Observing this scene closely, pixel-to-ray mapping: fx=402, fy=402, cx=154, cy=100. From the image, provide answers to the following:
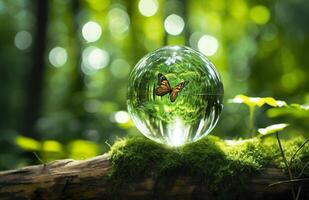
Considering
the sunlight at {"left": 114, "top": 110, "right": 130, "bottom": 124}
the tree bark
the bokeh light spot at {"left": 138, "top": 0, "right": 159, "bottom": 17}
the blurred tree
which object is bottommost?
the tree bark

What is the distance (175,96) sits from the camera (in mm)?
2400

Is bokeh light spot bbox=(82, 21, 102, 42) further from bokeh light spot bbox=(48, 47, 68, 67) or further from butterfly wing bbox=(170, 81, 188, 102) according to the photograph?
butterfly wing bbox=(170, 81, 188, 102)

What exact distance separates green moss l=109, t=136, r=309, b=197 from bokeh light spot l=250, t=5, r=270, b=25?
742cm

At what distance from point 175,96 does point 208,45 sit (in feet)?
51.0

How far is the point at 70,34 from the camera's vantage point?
1253 cm

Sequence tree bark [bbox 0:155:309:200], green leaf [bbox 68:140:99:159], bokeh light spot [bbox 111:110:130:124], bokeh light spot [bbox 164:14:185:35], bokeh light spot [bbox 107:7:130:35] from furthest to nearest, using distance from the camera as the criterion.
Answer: bokeh light spot [bbox 107:7:130:35], bokeh light spot [bbox 164:14:185:35], green leaf [bbox 68:140:99:159], bokeh light spot [bbox 111:110:130:124], tree bark [bbox 0:155:309:200]

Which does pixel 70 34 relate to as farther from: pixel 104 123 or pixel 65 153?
pixel 65 153

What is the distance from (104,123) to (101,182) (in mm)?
5228

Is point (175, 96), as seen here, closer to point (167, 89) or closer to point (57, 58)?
point (167, 89)

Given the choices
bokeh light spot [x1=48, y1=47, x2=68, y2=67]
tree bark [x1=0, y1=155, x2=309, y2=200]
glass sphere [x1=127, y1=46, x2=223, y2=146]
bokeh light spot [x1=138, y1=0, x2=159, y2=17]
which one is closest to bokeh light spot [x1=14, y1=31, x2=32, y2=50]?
bokeh light spot [x1=48, y1=47, x2=68, y2=67]

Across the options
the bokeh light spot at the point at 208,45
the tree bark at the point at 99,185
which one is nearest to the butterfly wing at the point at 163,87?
the tree bark at the point at 99,185

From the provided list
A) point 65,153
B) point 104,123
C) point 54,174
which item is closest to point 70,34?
point 104,123

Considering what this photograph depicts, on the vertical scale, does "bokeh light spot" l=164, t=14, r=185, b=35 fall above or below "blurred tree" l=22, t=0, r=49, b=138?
above

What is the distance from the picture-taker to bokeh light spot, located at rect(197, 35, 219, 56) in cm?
1685
